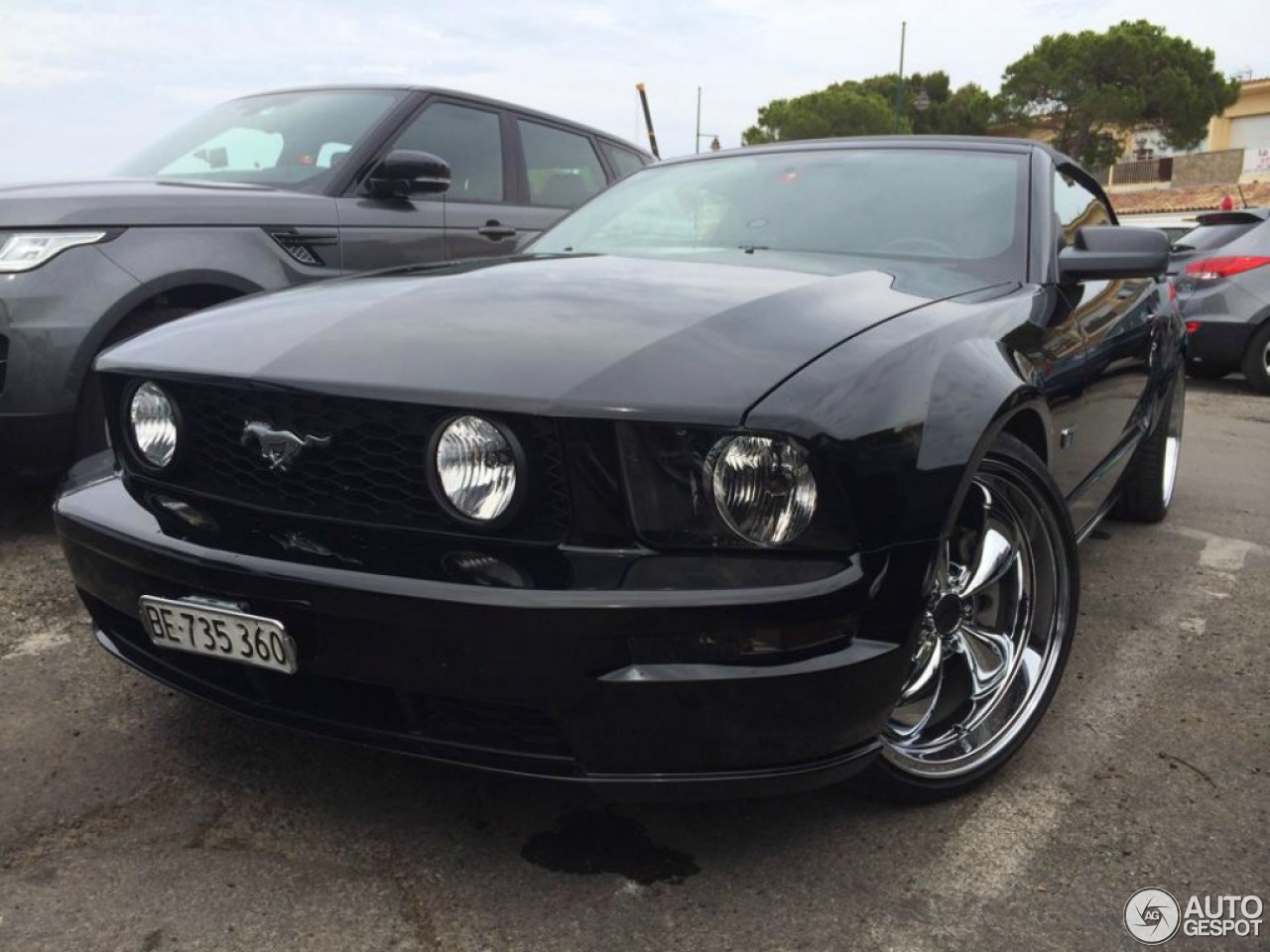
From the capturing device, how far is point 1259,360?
333 inches

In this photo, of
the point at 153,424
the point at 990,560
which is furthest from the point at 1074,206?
the point at 153,424

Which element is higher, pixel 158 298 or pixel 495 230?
pixel 495 230

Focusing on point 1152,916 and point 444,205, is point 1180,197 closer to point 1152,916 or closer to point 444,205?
point 444,205

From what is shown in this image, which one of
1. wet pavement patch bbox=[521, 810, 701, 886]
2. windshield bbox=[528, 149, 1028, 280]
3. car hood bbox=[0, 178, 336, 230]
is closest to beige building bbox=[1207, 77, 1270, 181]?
windshield bbox=[528, 149, 1028, 280]

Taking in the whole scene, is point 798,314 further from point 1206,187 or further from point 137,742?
point 1206,187

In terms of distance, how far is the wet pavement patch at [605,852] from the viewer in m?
1.90

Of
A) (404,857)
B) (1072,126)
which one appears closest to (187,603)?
(404,857)

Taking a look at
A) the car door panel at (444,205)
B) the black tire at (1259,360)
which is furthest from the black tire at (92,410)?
the black tire at (1259,360)

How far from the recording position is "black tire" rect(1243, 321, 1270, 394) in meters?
8.41

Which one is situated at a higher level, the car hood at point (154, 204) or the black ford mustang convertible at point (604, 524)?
the car hood at point (154, 204)

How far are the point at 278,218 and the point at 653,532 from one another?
2.77m

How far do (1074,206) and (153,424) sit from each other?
9.16 feet

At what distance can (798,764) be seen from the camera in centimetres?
173

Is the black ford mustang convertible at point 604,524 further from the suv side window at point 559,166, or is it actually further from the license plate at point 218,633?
the suv side window at point 559,166
